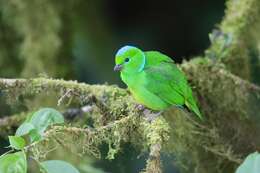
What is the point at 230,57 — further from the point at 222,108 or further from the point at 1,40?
the point at 1,40

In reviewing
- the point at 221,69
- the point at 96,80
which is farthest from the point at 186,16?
the point at 221,69

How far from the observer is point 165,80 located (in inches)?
55.0

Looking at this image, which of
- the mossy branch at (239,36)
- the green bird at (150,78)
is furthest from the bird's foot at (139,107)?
the mossy branch at (239,36)

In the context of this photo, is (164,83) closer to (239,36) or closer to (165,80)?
(165,80)

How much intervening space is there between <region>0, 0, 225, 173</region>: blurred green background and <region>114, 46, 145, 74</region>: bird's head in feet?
2.86

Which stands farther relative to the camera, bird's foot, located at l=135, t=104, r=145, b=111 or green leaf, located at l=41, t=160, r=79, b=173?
bird's foot, located at l=135, t=104, r=145, b=111

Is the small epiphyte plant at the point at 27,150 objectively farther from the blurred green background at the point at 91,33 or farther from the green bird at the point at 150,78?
A: the blurred green background at the point at 91,33

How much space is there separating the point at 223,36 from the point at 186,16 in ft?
3.47

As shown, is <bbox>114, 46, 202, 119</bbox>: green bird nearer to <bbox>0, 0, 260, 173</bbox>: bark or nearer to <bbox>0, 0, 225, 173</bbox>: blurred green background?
<bbox>0, 0, 260, 173</bbox>: bark

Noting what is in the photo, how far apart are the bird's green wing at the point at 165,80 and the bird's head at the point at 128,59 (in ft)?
0.12

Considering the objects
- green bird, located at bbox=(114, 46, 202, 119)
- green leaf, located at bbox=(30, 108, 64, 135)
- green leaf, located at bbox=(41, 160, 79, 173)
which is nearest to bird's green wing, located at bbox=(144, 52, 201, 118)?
green bird, located at bbox=(114, 46, 202, 119)

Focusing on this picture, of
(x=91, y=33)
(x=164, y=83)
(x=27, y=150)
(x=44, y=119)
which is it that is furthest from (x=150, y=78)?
(x=91, y=33)

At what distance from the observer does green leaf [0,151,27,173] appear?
99 cm

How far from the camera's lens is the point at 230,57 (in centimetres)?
188
